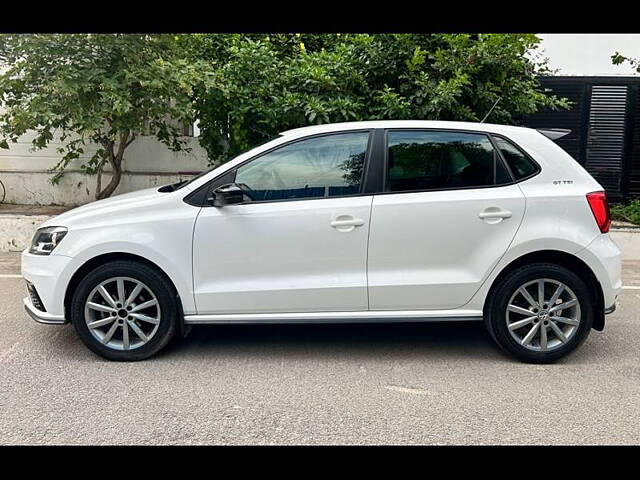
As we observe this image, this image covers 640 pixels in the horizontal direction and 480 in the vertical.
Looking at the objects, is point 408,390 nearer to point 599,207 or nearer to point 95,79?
point 599,207

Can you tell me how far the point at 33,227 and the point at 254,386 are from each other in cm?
553

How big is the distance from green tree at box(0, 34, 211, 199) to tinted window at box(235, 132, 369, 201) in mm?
3098

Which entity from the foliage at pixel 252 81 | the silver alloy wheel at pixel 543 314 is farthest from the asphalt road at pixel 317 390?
the foliage at pixel 252 81

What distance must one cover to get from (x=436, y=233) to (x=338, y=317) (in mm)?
939

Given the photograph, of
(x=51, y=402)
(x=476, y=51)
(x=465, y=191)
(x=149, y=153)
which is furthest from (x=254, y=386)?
(x=149, y=153)

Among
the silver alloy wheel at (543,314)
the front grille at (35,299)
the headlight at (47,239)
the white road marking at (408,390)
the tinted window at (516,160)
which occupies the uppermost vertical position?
the tinted window at (516,160)

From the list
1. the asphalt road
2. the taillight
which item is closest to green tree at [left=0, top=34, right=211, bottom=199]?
the asphalt road

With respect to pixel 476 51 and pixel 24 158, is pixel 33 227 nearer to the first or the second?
pixel 24 158

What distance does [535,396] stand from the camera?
3549mm

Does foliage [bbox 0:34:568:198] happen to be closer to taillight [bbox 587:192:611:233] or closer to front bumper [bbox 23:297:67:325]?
taillight [bbox 587:192:611:233]

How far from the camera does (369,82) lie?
7.36 metres

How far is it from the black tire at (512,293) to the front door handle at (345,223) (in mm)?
1139

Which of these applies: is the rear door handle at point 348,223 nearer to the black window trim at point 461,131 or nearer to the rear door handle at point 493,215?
the black window trim at point 461,131

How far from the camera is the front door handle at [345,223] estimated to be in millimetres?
3924
